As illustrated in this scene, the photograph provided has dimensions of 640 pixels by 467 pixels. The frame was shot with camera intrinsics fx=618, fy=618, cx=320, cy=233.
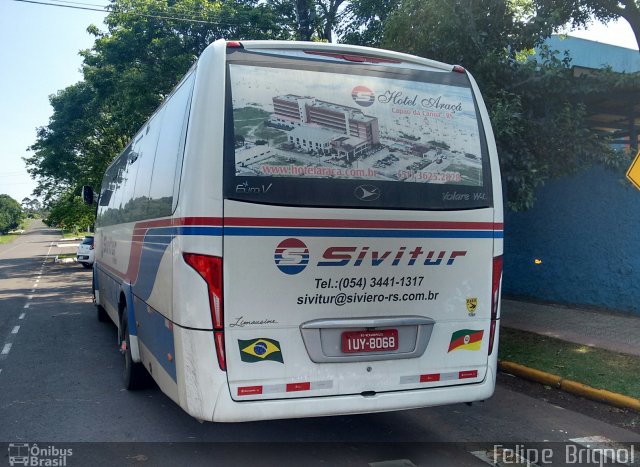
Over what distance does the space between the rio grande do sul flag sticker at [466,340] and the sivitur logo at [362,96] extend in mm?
1946

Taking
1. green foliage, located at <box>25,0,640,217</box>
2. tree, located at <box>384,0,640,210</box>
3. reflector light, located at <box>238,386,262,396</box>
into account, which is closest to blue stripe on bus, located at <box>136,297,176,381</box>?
reflector light, located at <box>238,386,262,396</box>

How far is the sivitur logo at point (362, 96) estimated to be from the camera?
187 inches

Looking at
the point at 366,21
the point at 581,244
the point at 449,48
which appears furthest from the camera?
the point at 366,21

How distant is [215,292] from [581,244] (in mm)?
9153

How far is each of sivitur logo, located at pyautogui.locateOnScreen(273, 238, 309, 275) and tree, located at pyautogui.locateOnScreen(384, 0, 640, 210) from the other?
19.6 ft

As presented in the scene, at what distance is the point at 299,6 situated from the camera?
54.7 ft

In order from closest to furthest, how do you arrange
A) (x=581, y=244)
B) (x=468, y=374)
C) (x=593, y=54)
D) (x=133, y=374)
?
1. (x=468, y=374)
2. (x=133, y=374)
3. (x=581, y=244)
4. (x=593, y=54)

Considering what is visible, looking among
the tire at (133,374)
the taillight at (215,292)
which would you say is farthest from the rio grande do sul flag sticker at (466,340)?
the tire at (133,374)

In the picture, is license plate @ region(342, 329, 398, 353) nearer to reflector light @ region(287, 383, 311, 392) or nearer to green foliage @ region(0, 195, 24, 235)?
reflector light @ region(287, 383, 311, 392)

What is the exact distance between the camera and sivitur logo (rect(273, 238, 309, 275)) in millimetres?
4418

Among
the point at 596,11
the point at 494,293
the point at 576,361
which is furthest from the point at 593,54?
the point at 494,293

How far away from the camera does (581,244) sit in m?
11.5

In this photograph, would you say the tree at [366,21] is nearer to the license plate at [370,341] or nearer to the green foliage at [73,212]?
the license plate at [370,341]

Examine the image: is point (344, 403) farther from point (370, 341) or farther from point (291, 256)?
point (291, 256)
